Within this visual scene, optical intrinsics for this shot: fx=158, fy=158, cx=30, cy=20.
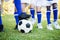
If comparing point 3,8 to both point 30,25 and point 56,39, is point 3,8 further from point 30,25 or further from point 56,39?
point 56,39

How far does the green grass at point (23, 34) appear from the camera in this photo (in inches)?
74.8

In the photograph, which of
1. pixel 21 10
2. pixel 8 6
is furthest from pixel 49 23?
pixel 8 6

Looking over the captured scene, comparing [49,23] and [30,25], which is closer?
[30,25]

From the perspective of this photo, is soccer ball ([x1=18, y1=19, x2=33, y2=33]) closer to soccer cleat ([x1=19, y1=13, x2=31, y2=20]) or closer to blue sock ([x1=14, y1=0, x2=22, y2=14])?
soccer cleat ([x1=19, y1=13, x2=31, y2=20])

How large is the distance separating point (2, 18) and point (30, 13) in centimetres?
36

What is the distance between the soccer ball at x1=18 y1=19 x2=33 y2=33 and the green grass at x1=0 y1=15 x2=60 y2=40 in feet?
0.17

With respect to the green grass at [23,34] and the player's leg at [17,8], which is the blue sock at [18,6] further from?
the green grass at [23,34]

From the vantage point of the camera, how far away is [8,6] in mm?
2031

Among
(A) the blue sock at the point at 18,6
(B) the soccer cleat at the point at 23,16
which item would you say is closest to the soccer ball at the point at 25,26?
(B) the soccer cleat at the point at 23,16

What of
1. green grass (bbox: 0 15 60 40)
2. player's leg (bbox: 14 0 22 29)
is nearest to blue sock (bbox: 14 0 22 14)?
player's leg (bbox: 14 0 22 29)

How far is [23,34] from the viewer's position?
1.91 m

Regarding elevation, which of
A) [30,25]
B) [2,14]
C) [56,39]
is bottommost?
[56,39]

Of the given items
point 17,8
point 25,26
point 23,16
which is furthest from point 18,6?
point 25,26

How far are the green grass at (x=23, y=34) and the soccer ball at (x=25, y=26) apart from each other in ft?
0.17
